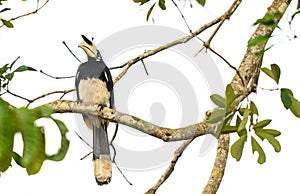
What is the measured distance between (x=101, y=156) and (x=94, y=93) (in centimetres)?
20

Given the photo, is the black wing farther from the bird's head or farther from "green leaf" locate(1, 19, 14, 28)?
"green leaf" locate(1, 19, 14, 28)

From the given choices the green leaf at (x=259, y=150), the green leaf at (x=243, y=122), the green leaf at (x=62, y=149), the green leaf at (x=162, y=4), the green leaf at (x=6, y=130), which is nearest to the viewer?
the green leaf at (x=6, y=130)

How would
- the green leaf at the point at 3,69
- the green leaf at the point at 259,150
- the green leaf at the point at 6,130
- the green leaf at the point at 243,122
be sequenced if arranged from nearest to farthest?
the green leaf at the point at 6,130, the green leaf at the point at 243,122, the green leaf at the point at 259,150, the green leaf at the point at 3,69

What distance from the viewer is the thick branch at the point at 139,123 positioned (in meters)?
1.31

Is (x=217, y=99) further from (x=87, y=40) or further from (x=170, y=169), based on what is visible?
(x=87, y=40)

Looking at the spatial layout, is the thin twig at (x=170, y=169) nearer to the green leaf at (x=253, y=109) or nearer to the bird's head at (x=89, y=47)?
the green leaf at (x=253, y=109)

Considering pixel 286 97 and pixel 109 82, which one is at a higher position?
pixel 109 82

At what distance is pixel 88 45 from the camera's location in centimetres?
175

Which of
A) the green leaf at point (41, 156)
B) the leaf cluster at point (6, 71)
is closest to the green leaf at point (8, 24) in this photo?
the leaf cluster at point (6, 71)

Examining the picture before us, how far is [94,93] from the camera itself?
1.71 m

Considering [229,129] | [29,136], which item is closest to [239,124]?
[229,129]

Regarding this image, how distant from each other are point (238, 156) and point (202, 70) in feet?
0.95

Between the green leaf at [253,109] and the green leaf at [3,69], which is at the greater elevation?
the green leaf at [3,69]

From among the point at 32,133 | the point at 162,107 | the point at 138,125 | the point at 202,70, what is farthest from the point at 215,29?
the point at 32,133
